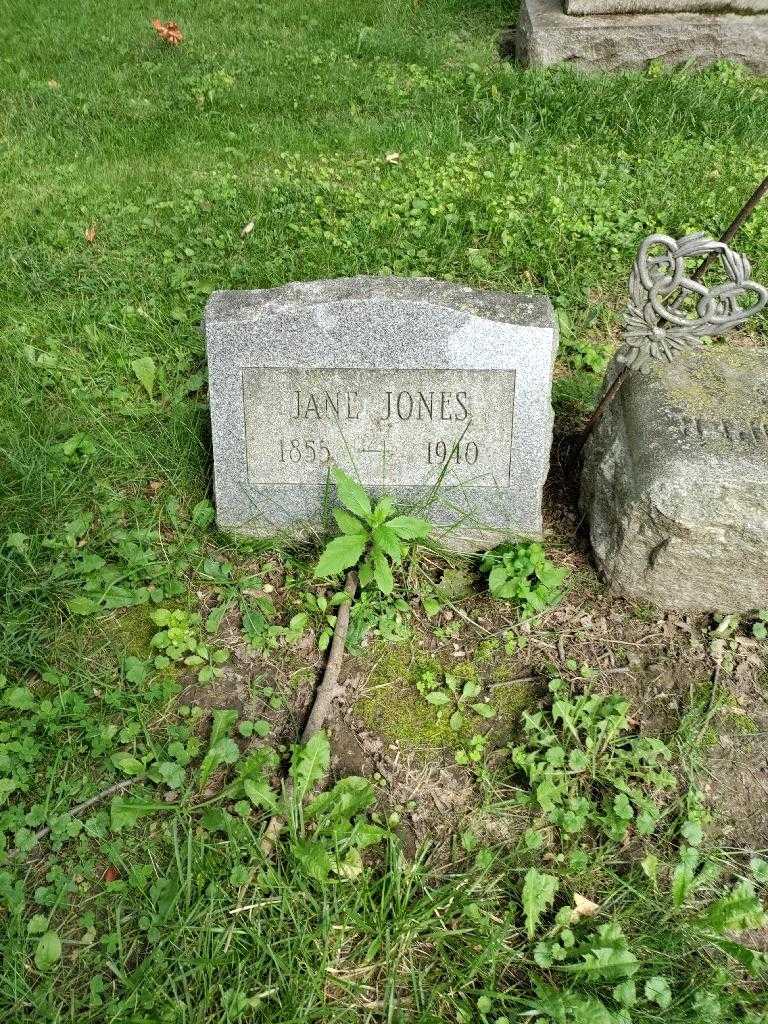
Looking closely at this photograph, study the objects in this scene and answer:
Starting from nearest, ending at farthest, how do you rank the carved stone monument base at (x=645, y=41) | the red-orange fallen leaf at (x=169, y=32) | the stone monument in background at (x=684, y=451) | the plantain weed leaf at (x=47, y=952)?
1. the plantain weed leaf at (x=47, y=952)
2. the stone monument in background at (x=684, y=451)
3. the carved stone monument base at (x=645, y=41)
4. the red-orange fallen leaf at (x=169, y=32)

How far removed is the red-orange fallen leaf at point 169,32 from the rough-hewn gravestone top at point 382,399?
14.9 feet

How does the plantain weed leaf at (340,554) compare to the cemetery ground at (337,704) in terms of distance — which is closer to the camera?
the cemetery ground at (337,704)

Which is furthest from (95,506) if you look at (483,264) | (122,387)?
(483,264)

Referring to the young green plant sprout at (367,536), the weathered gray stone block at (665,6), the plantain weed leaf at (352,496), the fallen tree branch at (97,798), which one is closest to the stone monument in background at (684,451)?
the young green plant sprout at (367,536)

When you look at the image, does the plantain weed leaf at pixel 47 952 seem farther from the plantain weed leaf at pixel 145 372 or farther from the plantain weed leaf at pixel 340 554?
the plantain weed leaf at pixel 145 372

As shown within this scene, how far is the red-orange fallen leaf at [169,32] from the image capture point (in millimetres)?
6328

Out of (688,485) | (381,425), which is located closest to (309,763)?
(381,425)

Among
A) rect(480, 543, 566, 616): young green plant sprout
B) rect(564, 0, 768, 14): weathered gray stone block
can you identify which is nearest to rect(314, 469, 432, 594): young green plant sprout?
rect(480, 543, 566, 616): young green plant sprout

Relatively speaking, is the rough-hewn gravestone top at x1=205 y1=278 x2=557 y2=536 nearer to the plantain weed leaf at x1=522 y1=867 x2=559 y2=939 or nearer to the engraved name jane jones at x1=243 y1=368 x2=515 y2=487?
the engraved name jane jones at x1=243 y1=368 x2=515 y2=487

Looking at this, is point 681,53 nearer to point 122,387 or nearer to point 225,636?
point 122,387

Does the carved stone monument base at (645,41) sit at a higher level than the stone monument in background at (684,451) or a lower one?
higher

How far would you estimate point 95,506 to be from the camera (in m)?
3.29

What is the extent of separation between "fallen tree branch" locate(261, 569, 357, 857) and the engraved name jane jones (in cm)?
42

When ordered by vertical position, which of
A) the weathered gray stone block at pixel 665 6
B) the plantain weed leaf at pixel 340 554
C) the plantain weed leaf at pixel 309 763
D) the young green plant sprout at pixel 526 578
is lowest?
the plantain weed leaf at pixel 309 763
